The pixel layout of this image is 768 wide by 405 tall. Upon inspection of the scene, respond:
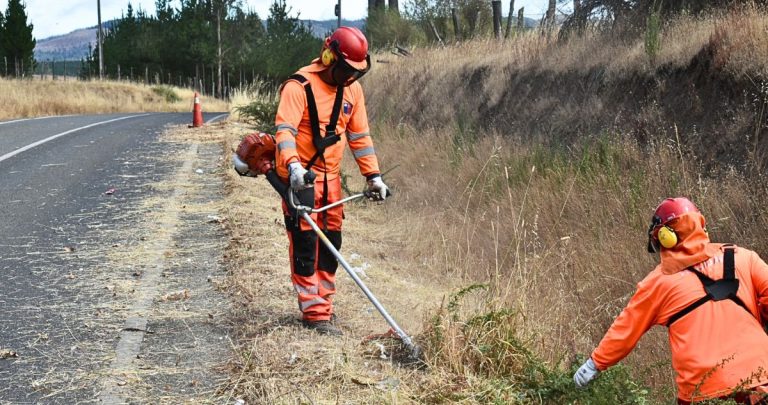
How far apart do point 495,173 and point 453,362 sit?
542 centimetres

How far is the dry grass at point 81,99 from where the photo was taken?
27734 millimetres

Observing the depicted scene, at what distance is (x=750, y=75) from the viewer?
25.3 ft

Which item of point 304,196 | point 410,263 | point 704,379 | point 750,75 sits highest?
point 750,75

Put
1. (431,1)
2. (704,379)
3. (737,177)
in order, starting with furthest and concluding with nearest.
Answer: (431,1)
(737,177)
(704,379)

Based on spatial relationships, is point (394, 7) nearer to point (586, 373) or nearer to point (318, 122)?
point (318, 122)

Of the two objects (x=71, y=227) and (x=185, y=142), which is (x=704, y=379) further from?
(x=185, y=142)

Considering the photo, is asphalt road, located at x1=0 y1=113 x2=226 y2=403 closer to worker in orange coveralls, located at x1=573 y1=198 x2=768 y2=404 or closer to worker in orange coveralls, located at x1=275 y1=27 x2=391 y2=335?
worker in orange coveralls, located at x1=275 y1=27 x2=391 y2=335

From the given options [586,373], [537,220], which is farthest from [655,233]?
[537,220]

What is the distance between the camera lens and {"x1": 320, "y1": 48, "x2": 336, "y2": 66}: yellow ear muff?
17.3 ft

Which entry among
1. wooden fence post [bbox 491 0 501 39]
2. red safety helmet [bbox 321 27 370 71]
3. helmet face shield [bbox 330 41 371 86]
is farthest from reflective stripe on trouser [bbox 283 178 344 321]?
wooden fence post [bbox 491 0 501 39]

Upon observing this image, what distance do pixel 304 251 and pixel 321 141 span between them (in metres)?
0.65

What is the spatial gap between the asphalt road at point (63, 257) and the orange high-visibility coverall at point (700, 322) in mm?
2504

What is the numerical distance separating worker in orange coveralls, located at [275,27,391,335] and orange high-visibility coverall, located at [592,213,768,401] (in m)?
1.97

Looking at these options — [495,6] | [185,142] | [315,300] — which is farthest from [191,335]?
[495,6]
